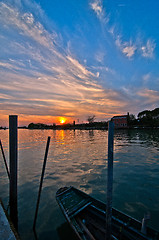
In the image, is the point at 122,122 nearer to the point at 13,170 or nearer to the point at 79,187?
the point at 79,187

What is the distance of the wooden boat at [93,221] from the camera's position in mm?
3324

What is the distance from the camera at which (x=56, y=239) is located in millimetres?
3865

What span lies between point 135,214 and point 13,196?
490cm

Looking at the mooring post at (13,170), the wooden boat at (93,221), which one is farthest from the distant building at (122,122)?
the mooring post at (13,170)

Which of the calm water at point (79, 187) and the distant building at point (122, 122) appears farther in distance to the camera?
the distant building at point (122, 122)

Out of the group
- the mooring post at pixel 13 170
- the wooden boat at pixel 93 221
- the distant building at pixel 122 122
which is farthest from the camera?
the distant building at pixel 122 122

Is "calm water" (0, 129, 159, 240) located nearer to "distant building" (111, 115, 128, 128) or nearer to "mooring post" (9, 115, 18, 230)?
"mooring post" (9, 115, 18, 230)

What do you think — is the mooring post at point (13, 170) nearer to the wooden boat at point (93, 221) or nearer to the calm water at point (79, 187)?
the calm water at point (79, 187)

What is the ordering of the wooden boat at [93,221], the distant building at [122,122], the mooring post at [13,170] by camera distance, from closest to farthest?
the wooden boat at [93,221] → the mooring post at [13,170] → the distant building at [122,122]

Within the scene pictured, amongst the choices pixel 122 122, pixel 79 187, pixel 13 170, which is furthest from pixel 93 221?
pixel 122 122

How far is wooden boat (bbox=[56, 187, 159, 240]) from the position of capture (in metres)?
3.32

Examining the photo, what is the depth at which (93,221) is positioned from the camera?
408 cm

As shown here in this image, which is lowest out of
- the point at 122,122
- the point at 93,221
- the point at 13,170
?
the point at 93,221

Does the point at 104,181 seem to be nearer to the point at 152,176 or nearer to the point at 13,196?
the point at 152,176
